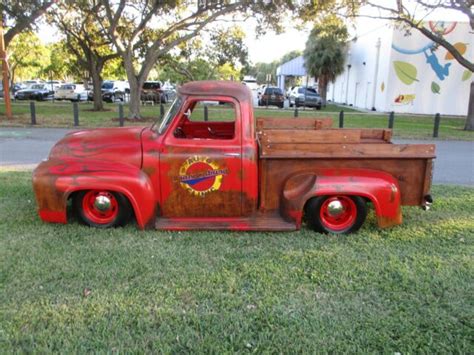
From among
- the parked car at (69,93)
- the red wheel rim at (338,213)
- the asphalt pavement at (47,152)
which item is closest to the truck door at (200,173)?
the red wheel rim at (338,213)

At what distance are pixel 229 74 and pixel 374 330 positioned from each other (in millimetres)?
64760

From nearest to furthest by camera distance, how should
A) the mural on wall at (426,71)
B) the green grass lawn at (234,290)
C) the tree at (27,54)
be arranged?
1. the green grass lawn at (234,290)
2. the mural on wall at (426,71)
3. the tree at (27,54)

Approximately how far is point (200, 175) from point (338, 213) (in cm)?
165

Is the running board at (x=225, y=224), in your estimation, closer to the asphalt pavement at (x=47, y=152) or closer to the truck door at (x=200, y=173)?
the truck door at (x=200, y=173)

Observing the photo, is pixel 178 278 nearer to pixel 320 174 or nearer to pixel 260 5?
pixel 320 174

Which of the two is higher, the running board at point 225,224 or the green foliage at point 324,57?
the green foliage at point 324,57

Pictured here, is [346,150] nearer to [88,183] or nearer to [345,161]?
[345,161]

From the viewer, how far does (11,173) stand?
7.29m

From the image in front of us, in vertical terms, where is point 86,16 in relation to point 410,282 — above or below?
above

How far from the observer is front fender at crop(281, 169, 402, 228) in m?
4.41

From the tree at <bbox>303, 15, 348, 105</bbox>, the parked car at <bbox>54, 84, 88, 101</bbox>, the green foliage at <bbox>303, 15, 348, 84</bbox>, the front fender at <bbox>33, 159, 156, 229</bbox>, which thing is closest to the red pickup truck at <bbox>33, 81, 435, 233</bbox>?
the front fender at <bbox>33, 159, 156, 229</bbox>

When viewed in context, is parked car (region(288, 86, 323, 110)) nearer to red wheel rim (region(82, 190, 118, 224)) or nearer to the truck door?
the truck door

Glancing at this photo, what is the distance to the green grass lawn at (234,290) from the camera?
276 centimetres

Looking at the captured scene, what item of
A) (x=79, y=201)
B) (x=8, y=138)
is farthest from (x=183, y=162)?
(x=8, y=138)
